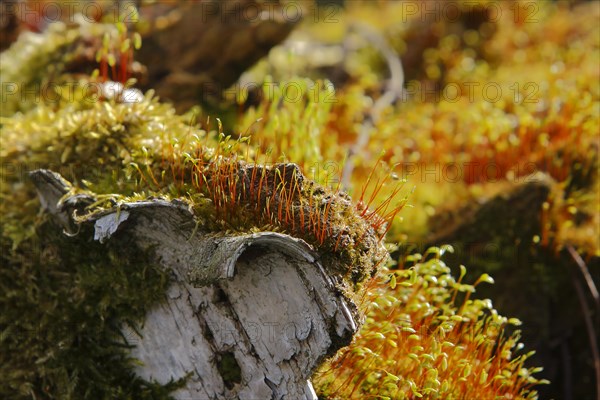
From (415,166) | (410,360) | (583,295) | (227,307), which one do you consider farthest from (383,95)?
(227,307)

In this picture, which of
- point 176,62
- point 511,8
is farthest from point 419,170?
point 511,8

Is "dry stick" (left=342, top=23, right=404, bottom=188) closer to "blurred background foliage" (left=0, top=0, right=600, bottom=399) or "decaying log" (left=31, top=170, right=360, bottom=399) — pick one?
"blurred background foliage" (left=0, top=0, right=600, bottom=399)

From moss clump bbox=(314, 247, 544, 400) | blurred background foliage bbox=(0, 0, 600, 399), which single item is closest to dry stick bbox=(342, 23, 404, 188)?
blurred background foliage bbox=(0, 0, 600, 399)

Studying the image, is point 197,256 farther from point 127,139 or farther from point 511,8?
point 511,8

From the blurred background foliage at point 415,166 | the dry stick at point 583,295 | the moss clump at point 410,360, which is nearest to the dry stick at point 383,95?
the blurred background foliage at point 415,166

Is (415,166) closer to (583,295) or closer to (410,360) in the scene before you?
(583,295)
